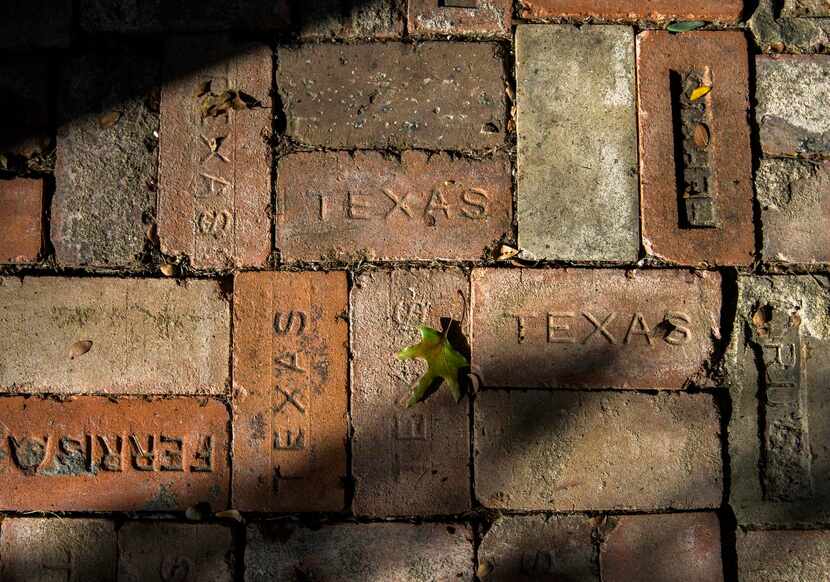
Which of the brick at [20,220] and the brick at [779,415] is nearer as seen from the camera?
the brick at [779,415]

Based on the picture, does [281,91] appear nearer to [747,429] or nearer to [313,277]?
[313,277]

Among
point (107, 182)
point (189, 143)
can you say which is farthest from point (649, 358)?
point (107, 182)

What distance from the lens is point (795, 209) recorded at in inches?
117

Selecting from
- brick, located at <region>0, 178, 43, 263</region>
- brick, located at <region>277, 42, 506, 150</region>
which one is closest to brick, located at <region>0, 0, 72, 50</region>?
brick, located at <region>0, 178, 43, 263</region>

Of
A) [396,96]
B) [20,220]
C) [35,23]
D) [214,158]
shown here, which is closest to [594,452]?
[396,96]

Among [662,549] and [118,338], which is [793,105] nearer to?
[662,549]

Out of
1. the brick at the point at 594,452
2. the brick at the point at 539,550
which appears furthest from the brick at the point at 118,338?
the brick at the point at 539,550

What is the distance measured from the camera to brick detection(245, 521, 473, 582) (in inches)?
113

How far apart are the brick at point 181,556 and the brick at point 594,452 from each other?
1072 mm

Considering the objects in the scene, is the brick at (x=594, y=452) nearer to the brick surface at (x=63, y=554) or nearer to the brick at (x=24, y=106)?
the brick surface at (x=63, y=554)

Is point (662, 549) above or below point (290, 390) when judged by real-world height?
below

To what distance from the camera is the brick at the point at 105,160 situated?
2.98 meters

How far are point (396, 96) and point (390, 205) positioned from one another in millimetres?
472

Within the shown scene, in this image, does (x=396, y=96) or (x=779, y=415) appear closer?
(x=779, y=415)
